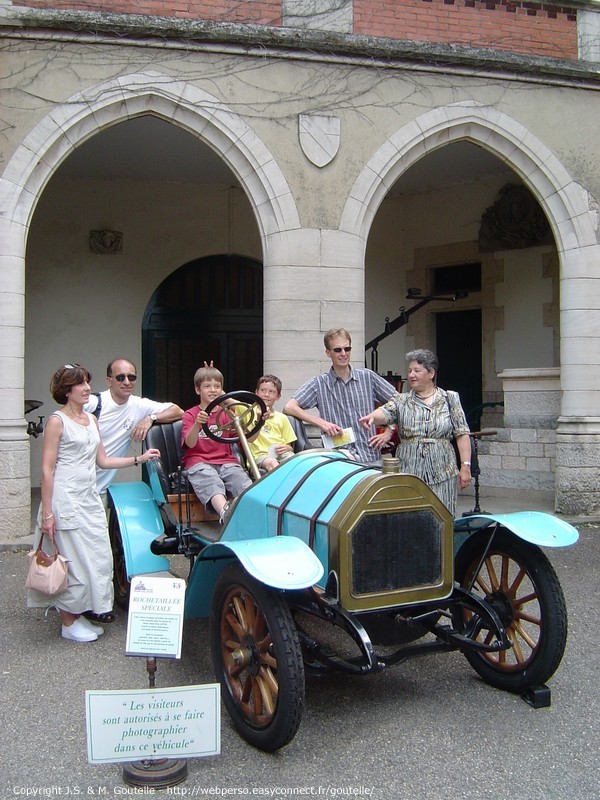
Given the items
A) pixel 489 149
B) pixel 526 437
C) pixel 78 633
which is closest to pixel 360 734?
pixel 78 633

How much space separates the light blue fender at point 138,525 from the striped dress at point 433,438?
1.53 m

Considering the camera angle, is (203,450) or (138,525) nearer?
(138,525)

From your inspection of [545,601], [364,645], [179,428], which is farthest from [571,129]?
[364,645]

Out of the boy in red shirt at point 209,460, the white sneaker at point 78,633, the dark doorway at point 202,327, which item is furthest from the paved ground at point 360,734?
the dark doorway at point 202,327

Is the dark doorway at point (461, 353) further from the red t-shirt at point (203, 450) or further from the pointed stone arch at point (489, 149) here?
the red t-shirt at point (203, 450)

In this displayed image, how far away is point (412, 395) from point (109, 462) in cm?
189

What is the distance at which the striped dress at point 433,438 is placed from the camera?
472cm

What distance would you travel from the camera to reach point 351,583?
3.35 meters

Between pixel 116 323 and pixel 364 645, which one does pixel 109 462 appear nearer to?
pixel 364 645

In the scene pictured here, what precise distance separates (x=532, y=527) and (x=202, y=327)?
7.89 metres

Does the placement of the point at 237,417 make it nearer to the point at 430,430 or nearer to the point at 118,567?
the point at 430,430

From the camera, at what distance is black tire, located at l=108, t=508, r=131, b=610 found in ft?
16.8

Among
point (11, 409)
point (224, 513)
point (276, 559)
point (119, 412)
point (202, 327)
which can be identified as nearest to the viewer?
point (276, 559)

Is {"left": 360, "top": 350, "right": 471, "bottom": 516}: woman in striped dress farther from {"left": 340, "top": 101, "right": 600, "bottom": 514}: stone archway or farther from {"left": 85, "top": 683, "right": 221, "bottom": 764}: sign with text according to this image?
{"left": 340, "top": 101, "right": 600, "bottom": 514}: stone archway
